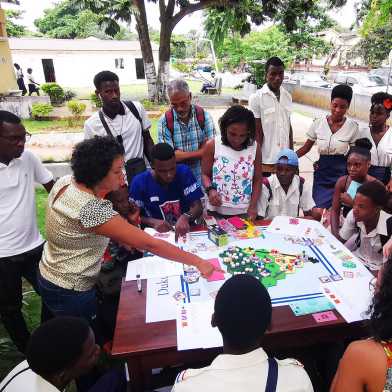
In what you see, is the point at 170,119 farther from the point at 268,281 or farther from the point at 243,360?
the point at 243,360

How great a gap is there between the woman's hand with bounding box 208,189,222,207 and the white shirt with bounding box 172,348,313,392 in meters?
1.85

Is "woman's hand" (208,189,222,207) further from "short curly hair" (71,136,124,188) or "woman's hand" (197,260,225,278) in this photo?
"short curly hair" (71,136,124,188)

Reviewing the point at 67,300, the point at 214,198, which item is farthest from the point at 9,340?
the point at 214,198

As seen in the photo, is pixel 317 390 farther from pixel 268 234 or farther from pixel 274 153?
pixel 274 153

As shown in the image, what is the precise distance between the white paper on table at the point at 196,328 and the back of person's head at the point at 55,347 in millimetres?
472

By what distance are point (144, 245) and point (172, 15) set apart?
43.0ft

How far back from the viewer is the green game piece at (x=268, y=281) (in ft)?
6.54

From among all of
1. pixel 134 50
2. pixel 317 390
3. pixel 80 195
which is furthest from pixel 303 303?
pixel 134 50

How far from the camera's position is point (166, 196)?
9.43 feet

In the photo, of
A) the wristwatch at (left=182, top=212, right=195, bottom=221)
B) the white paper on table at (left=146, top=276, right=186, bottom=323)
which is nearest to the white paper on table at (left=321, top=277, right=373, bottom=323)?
the white paper on table at (left=146, top=276, right=186, bottom=323)

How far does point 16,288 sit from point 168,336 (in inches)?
56.6

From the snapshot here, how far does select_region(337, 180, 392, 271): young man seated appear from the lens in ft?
8.21

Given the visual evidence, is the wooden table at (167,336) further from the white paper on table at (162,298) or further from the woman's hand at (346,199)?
the woman's hand at (346,199)

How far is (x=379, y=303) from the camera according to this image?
4.53 ft
